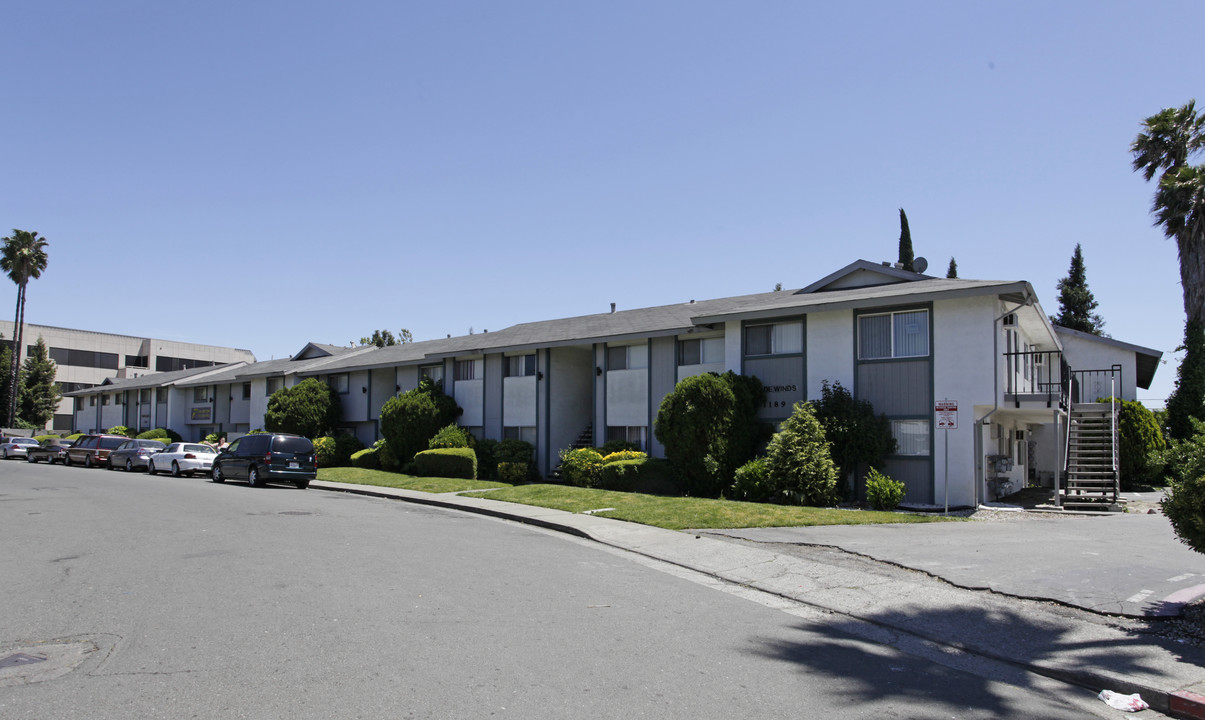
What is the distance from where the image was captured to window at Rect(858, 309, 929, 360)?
20078 mm

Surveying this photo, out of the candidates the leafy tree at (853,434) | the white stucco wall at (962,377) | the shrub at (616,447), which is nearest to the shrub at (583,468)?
the shrub at (616,447)

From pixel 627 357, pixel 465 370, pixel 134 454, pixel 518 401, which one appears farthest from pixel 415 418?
pixel 134 454

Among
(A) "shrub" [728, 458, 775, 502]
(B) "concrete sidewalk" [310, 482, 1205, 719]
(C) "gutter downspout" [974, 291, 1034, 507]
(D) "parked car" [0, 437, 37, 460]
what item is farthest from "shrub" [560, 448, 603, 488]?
(D) "parked car" [0, 437, 37, 460]

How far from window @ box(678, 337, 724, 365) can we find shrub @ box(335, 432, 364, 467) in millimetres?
17933

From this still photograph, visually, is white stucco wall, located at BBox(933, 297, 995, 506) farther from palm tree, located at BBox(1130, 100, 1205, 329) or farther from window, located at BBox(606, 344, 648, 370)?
palm tree, located at BBox(1130, 100, 1205, 329)

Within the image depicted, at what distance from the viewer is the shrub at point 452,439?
30.0 meters

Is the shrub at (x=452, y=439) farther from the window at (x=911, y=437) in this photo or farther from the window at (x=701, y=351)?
the window at (x=911, y=437)

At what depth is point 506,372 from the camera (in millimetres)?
31156

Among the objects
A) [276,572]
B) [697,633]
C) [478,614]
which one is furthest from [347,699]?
[276,572]

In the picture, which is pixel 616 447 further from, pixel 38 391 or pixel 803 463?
pixel 38 391

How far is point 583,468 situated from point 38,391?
6350 cm

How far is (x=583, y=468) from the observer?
24547 millimetres

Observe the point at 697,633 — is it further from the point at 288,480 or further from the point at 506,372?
the point at 506,372

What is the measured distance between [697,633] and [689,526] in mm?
7819
